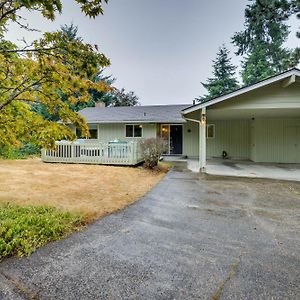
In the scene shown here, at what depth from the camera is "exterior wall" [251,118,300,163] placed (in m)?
12.7

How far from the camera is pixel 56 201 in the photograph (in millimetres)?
5199

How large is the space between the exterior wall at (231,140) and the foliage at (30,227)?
13.0 m

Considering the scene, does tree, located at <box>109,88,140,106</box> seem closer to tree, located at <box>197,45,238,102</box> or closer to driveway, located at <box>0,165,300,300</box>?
tree, located at <box>197,45,238,102</box>

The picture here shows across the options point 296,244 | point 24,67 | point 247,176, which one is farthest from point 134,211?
point 247,176

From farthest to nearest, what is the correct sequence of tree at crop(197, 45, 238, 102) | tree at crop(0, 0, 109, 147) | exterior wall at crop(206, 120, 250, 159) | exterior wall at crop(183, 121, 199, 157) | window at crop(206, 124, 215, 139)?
tree at crop(197, 45, 238, 102), exterior wall at crop(183, 121, 199, 157), window at crop(206, 124, 215, 139), exterior wall at crop(206, 120, 250, 159), tree at crop(0, 0, 109, 147)

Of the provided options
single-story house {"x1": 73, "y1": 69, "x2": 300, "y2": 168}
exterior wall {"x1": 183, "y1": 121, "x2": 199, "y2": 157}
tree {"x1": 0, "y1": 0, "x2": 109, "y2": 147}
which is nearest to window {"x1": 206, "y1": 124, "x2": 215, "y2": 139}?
single-story house {"x1": 73, "y1": 69, "x2": 300, "y2": 168}

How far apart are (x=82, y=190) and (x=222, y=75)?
27.9 metres

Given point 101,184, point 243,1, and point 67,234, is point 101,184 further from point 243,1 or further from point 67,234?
point 243,1

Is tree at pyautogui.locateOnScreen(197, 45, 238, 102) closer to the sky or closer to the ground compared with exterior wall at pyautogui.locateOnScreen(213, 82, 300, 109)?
closer to the sky

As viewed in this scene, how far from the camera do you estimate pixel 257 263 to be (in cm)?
268

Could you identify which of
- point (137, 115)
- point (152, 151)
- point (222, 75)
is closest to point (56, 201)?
point (152, 151)

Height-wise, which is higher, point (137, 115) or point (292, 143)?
point (137, 115)

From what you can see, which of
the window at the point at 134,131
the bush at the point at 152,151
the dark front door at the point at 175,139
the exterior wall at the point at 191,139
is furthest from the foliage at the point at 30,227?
the dark front door at the point at 175,139

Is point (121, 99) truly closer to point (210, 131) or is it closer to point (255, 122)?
point (210, 131)
